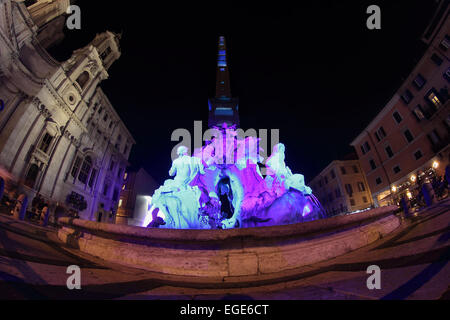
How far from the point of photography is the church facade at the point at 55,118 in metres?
16.4

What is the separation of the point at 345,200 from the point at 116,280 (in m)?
39.3

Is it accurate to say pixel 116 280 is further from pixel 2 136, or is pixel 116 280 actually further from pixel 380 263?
pixel 2 136

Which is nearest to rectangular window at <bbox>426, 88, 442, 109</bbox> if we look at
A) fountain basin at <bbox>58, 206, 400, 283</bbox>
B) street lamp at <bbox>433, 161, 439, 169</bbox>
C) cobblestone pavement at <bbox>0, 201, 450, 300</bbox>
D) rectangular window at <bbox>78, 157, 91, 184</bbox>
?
street lamp at <bbox>433, 161, 439, 169</bbox>

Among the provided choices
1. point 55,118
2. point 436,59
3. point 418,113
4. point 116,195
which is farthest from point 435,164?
point 116,195

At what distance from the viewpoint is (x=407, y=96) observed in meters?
23.8

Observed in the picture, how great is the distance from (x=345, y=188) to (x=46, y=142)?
144 feet

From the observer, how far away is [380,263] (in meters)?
2.73

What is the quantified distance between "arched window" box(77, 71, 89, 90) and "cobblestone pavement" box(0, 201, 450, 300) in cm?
2899

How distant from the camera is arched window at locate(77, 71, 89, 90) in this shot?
25703 millimetres

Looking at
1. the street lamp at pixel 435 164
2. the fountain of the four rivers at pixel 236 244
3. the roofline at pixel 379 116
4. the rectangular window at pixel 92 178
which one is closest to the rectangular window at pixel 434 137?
the street lamp at pixel 435 164

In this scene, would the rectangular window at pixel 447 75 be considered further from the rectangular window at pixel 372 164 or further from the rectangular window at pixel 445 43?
the rectangular window at pixel 372 164

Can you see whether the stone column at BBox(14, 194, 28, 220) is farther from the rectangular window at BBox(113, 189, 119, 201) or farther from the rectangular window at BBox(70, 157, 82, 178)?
the rectangular window at BBox(113, 189, 119, 201)

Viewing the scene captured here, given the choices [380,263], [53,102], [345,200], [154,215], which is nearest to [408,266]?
[380,263]
